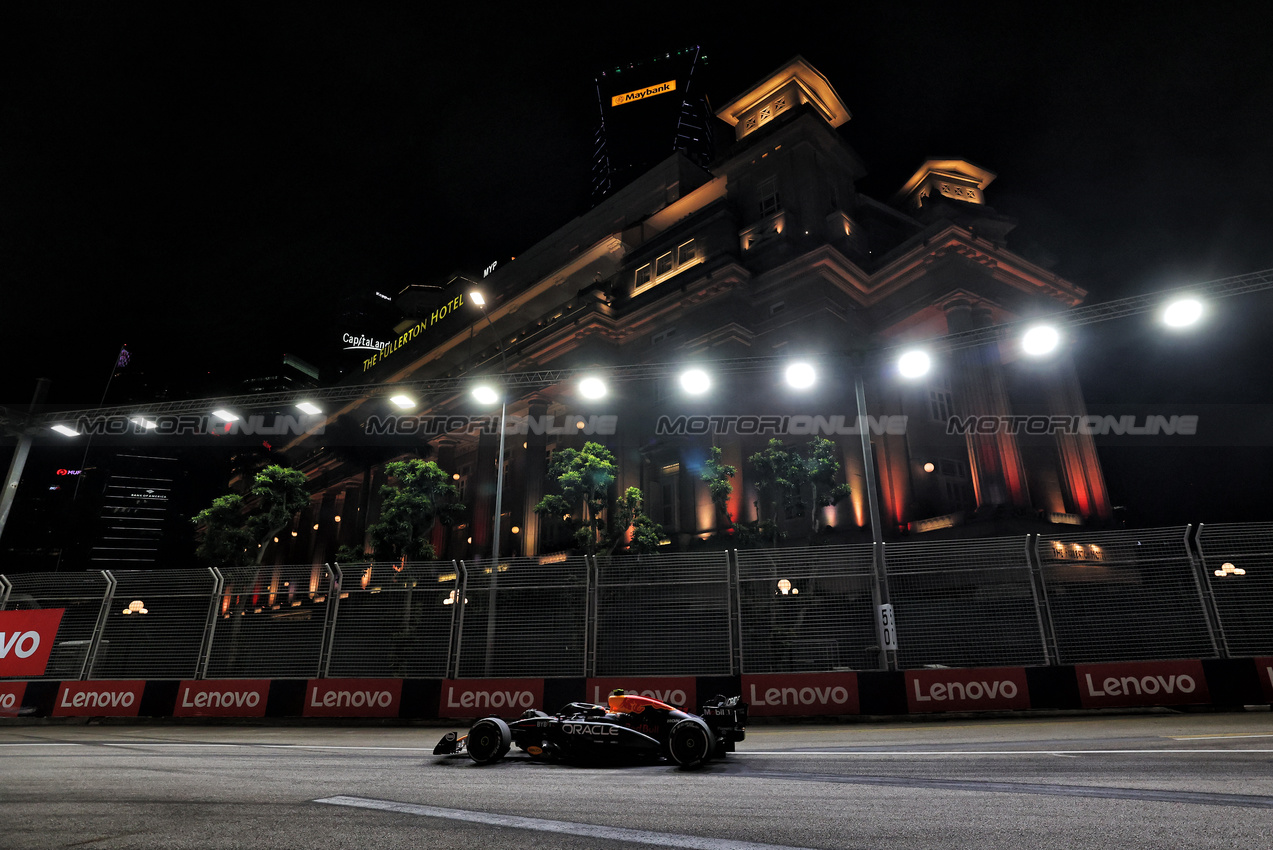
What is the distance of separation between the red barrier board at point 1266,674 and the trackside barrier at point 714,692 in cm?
1

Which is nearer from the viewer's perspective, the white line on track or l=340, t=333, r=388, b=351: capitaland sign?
the white line on track

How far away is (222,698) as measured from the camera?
49.4 ft

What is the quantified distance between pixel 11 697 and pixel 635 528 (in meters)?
19.6

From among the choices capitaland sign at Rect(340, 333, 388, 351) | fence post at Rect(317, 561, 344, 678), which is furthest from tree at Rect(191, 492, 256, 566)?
capitaland sign at Rect(340, 333, 388, 351)

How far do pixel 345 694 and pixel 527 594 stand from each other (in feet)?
15.8

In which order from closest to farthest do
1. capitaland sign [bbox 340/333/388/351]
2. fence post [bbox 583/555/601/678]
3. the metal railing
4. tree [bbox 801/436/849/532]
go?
1. the metal railing
2. fence post [bbox 583/555/601/678]
3. tree [bbox 801/436/849/532]
4. capitaland sign [bbox 340/333/388/351]

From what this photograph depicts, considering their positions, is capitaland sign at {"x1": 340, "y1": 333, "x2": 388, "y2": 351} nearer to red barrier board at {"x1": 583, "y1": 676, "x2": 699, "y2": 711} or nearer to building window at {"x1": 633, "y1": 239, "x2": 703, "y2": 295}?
building window at {"x1": 633, "y1": 239, "x2": 703, "y2": 295}

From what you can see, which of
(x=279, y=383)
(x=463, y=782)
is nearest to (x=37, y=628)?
(x=463, y=782)

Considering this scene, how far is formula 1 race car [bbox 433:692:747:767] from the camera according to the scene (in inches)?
308

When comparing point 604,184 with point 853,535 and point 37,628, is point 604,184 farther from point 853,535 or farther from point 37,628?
point 37,628

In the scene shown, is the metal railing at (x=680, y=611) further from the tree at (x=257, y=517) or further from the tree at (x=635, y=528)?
the tree at (x=257, y=517)

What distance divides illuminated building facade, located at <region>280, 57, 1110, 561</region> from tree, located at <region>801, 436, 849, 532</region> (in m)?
1.83

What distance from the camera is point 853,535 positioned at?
96.4 feet

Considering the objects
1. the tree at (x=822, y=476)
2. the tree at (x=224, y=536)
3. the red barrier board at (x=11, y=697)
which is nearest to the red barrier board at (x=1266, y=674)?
the tree at (x=822, y=476)
